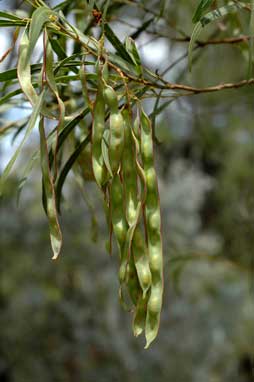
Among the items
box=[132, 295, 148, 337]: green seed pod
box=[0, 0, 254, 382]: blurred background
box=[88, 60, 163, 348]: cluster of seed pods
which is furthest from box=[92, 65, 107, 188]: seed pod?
box=[0, 0, 254, 382]: blurred background

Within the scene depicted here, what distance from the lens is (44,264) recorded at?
9.94 feet

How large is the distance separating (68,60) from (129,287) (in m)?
0.21

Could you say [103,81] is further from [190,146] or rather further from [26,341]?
[190,146]

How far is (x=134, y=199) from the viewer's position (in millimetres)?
540

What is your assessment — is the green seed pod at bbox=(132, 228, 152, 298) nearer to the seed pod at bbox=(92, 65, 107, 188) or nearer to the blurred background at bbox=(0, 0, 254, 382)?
the seed pod at bbox=(92, 65, 107, 188)

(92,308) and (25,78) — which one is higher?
(25,78)

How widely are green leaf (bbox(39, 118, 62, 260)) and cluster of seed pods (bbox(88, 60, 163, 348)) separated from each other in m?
0.04

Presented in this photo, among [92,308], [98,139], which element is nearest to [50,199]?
[98,139]

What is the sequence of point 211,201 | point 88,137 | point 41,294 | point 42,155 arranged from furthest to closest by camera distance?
point 211,201, point 41,294, point 88,137, point 42,155

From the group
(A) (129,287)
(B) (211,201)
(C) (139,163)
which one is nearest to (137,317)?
(A) (129,287)

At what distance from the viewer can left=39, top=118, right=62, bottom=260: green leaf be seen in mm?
512

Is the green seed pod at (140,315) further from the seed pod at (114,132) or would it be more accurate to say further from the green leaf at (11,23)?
the green leaf at (11,23)

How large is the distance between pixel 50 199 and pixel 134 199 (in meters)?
0.07

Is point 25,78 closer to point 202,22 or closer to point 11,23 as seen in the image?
point 11,23
